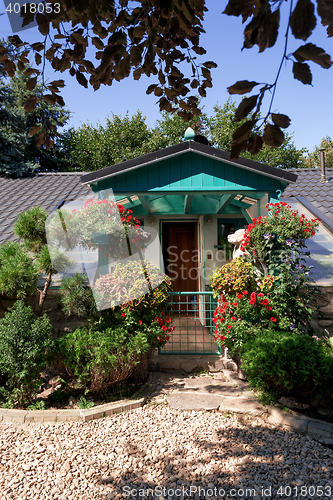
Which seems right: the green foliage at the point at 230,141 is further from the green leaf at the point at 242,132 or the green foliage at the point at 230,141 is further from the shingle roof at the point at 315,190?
the green leaf at the point at 242,132

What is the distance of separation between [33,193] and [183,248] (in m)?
4.03

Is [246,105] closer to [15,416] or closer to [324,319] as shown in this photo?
[15,416]

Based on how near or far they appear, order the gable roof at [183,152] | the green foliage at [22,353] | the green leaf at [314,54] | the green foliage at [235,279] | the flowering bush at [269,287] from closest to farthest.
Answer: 1. the green leaf at [314,54]
2. the green foliage at [22,353]
3. the flowering bush at [269,287]
4. the green foliage at [235,279]
5. the gable roof at [183,152]

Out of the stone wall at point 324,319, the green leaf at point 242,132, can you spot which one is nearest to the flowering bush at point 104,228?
the stone wall at point 324,319

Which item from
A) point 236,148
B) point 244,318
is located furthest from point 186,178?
point 236,148

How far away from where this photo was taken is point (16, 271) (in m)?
3.89

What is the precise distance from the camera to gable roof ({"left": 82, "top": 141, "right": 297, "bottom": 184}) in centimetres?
446

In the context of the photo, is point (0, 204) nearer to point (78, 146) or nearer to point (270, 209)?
point (270, 209)

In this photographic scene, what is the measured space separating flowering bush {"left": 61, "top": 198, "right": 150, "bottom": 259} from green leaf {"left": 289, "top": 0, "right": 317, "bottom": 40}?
343 cm

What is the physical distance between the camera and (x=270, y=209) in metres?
4.48

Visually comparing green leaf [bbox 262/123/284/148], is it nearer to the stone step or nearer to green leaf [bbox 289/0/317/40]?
green leaf [bbox 289/0/317/40]

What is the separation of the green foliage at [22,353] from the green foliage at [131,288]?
Result: 2.95 feet

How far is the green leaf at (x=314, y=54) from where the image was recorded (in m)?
0.96

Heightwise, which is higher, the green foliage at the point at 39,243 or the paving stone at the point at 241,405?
the green foliage at the point at 39,243
